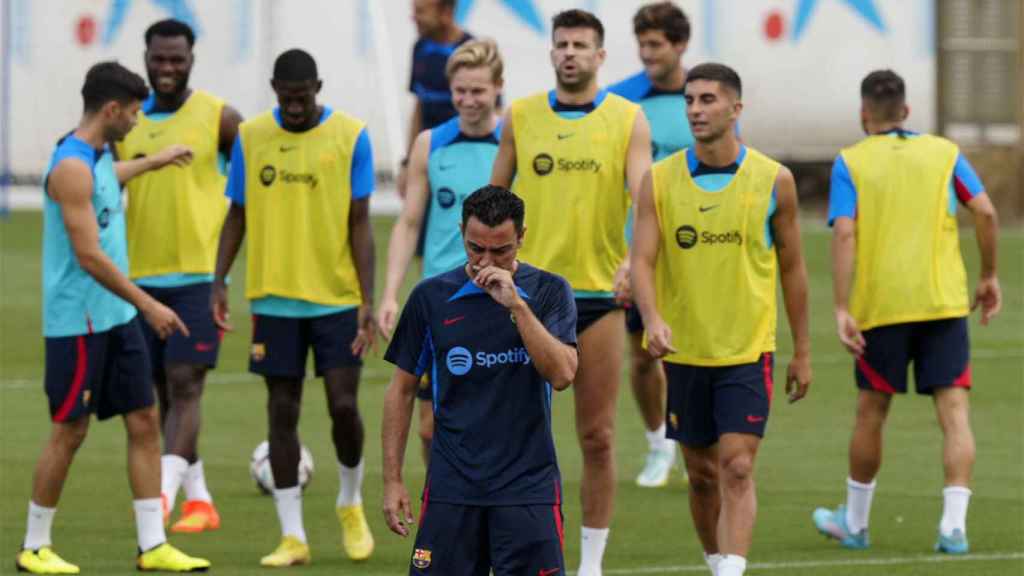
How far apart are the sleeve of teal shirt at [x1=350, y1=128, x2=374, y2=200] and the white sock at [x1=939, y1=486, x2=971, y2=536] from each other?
3102mm

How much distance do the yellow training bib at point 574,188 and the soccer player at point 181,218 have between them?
7.14 feet

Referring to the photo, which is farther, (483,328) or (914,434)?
(914,434)

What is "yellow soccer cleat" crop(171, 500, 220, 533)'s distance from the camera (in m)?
11.4

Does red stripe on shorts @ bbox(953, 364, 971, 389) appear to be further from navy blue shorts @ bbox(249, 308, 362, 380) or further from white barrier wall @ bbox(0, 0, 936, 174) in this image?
white barrier wall @ bbox(0, 0, 936, 174)

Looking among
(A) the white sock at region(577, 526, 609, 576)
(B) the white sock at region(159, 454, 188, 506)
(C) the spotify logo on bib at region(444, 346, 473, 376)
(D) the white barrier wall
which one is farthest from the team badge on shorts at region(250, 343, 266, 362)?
(D) the white barrier wall

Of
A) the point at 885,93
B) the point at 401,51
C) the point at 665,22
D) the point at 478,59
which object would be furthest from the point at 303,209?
the point at 401,51

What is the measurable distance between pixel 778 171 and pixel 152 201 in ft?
12.8

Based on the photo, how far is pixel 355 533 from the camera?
10.6 meters

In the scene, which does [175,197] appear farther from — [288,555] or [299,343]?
[288,555]

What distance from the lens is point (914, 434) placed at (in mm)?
14570

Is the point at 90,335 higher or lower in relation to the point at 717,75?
lower

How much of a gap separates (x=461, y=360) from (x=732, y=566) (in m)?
2.04

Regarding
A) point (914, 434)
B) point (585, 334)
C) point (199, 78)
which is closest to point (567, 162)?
point (585, 334)

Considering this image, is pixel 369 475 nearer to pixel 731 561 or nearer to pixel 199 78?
pixel 731 561
